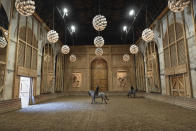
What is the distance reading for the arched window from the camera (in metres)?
10.5

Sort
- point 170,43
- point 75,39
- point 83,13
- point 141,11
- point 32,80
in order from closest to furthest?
point 170,43 < point 32,80 < point 141,11 < point 83,13 < point 75,39

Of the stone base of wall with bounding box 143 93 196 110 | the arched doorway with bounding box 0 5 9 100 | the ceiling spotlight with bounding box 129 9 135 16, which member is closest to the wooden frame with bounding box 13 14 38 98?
the arched doorway with bounding box 0 5 9 100

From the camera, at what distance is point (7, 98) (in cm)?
622

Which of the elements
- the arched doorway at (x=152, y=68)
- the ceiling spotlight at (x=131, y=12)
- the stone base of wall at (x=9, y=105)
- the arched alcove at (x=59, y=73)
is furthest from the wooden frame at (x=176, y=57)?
the arched alcove at (x=59, y=73)

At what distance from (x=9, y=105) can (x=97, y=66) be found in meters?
12.5

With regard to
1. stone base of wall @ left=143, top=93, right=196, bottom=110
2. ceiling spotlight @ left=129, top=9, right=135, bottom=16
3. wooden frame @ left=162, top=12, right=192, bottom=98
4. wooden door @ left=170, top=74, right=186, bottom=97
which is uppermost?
ceiling spotlight @ left=129, top=9, right=135, bottom=16

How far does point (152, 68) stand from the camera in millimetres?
11094

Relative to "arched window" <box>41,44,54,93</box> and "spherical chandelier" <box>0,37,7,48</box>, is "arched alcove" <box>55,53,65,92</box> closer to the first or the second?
"arched window" <box>41,44,54,93</box>

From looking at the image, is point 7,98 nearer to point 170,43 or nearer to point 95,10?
point 95,10

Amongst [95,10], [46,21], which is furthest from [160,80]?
[46,21]

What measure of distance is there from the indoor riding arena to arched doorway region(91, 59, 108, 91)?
0.14m

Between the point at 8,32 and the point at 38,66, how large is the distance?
12.9 feet

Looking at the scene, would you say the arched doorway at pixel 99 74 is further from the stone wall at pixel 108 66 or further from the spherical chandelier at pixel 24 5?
the spherical chandelier at pixel 24 5

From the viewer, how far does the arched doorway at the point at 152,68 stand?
404 inches
